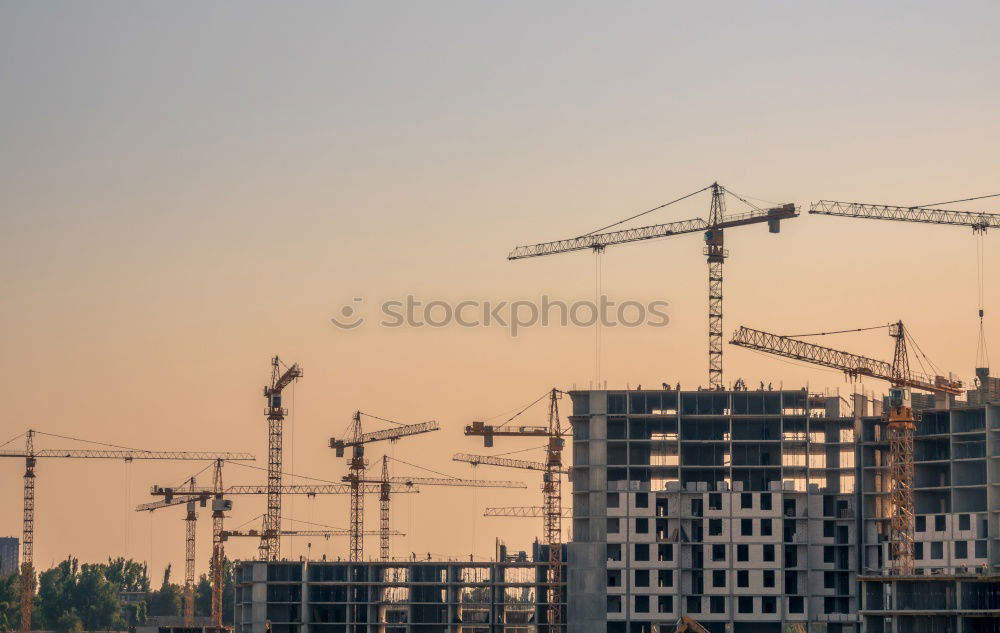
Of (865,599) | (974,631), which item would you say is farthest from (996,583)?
(865,599)

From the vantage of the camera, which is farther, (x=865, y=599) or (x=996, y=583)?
(x=865, y=599)

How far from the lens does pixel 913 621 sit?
19125cm

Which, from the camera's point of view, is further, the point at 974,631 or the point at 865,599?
the point at 865,599

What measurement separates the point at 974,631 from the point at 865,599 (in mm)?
16490

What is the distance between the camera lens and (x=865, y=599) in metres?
199

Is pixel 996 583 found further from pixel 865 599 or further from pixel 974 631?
pixel 865 599

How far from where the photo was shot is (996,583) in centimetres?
18462

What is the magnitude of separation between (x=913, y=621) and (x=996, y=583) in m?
10.4

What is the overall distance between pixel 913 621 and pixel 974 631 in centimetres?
840

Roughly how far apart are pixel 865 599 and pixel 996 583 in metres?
17.5
